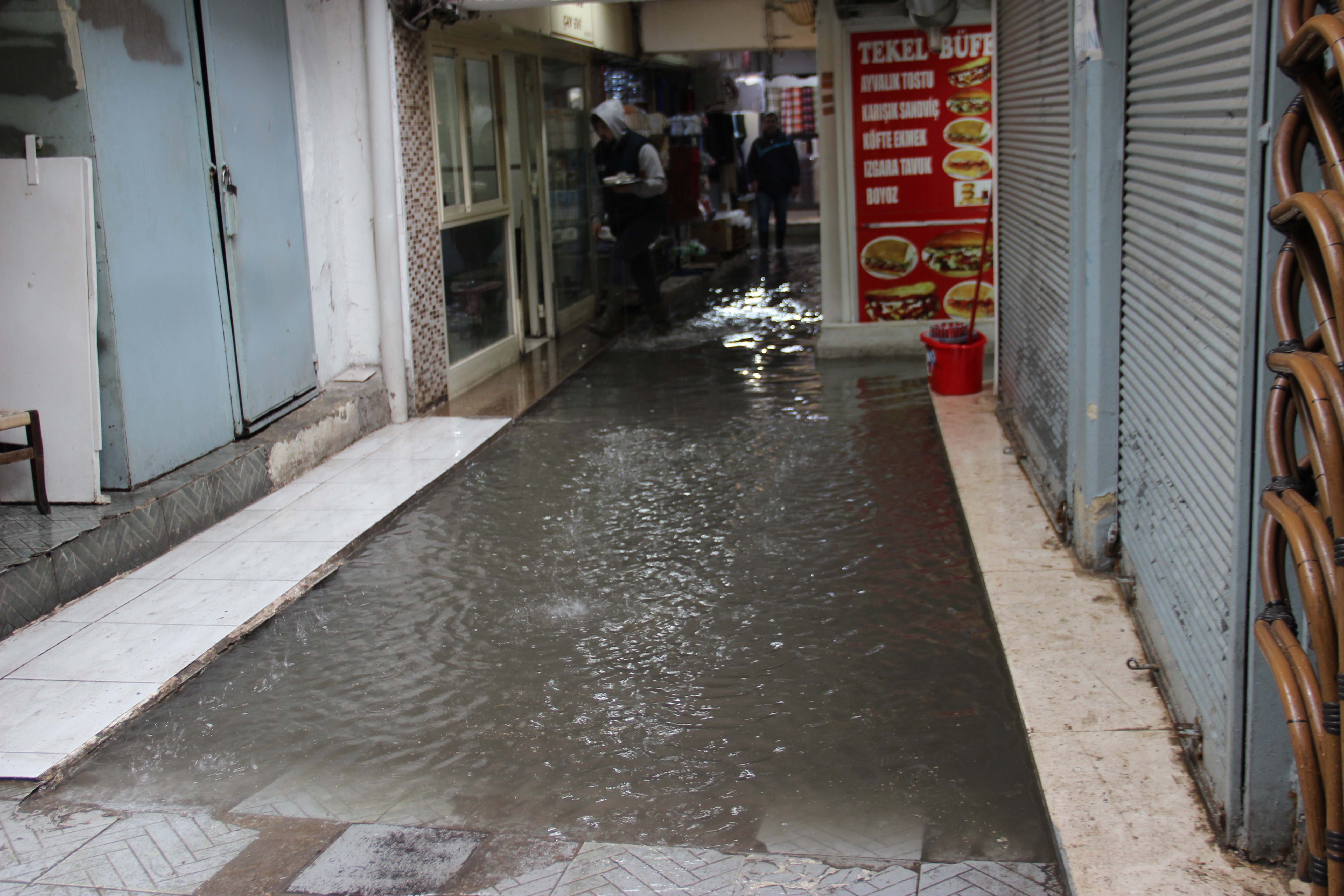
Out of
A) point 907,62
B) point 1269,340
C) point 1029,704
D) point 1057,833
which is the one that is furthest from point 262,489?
point 907,62

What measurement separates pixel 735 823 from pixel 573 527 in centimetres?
254

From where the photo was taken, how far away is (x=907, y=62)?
27.5 feet

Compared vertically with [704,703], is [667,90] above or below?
above

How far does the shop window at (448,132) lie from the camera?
26.1 ft

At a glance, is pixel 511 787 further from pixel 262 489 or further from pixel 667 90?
pixel 667 90

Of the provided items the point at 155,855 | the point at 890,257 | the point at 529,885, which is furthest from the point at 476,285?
the point at 529,885

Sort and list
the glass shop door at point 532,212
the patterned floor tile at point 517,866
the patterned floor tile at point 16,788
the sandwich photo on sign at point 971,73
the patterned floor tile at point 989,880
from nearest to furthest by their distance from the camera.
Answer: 1. the patterned floor tile at point 989,880
2. the patterned floor tile at point 517,866
3. the patterned floor tile at point 16,788
4. the sandwich photo on sign at point 971,73
5. the glass shop door at point 532,212

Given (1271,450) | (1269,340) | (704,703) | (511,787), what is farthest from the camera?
(704,703)

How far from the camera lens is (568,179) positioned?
1108 centimetres

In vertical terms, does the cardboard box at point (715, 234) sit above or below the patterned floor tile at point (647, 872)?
above

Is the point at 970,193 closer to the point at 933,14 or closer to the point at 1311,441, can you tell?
the point at 933,14

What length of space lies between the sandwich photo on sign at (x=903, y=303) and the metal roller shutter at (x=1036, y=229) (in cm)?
192

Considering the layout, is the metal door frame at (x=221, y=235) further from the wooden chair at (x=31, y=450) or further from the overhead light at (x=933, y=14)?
the overhead light at (x=933, y=14)

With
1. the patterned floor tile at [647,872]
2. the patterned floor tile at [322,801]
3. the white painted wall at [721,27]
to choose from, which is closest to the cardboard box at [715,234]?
the white painted wall at [721,27]
